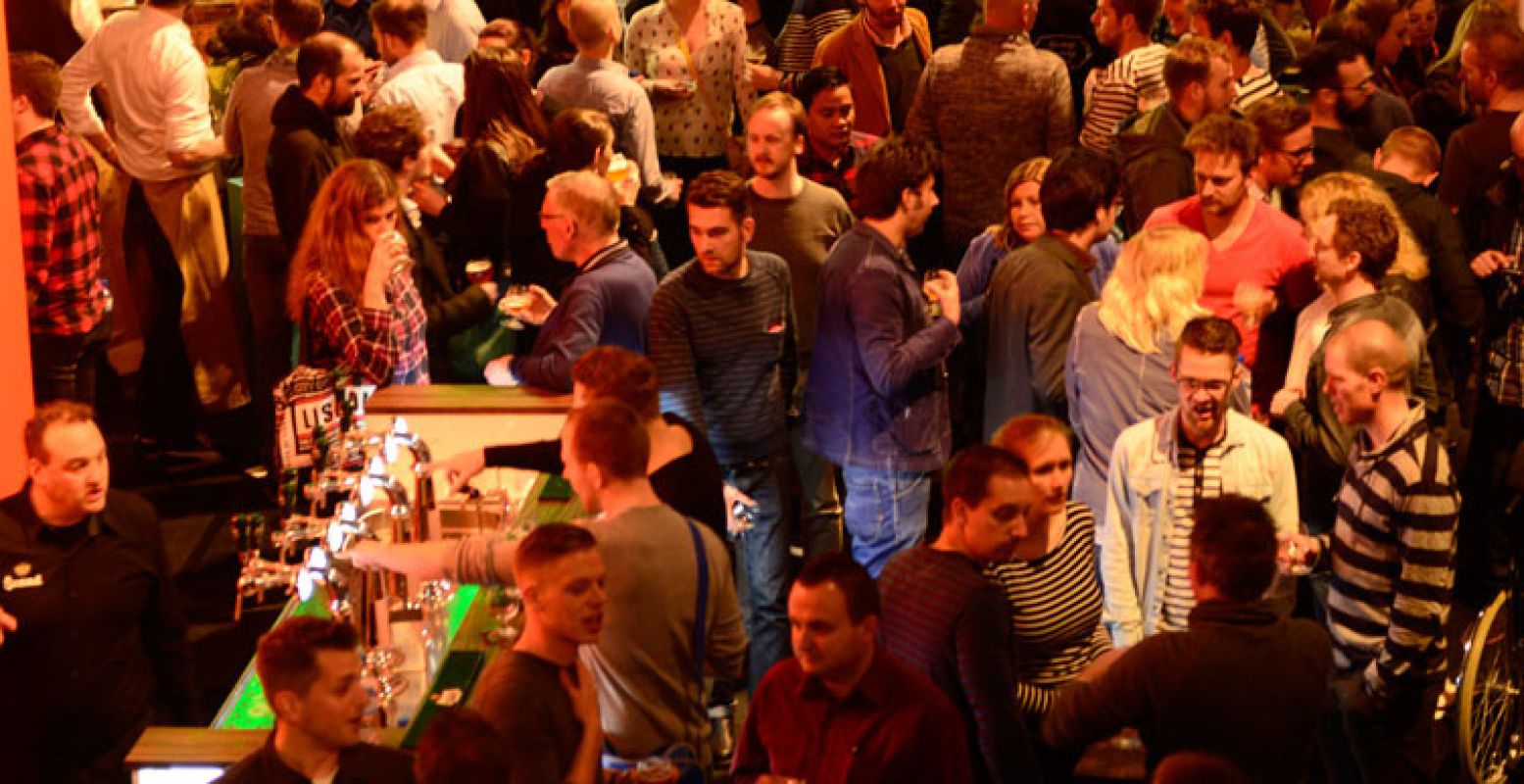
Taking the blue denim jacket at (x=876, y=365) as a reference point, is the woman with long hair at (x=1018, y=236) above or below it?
above

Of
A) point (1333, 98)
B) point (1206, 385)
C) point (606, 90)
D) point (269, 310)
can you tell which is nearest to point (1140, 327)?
point (1206, 385)

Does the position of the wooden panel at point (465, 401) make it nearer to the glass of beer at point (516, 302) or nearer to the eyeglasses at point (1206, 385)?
the glass of beer at point (516, 302)

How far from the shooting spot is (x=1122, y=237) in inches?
245

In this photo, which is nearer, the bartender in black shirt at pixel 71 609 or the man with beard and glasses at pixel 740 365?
the bartender in black shirt at pixel 71 609

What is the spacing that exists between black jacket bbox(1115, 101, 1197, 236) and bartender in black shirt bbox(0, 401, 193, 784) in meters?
3.48

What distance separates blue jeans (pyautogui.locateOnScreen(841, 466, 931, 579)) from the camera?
5586mm

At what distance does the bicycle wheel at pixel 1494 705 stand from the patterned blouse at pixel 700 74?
12.8 ft

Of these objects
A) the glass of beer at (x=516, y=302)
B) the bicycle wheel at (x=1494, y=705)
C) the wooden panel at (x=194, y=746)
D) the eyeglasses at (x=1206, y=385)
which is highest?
the glass of beer at (x=516, y=302)

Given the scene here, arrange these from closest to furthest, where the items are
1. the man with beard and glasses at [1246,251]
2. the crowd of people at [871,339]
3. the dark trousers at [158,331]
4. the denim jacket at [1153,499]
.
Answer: the crowd of people at [871,339] → the denim jacket at [1153,499] → the man with beard and glasses at [1246,251] → the dark trousers at [158,331]

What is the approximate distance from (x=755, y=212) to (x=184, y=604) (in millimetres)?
2332

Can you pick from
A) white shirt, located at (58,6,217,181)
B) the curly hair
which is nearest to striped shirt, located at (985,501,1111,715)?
the curly hair

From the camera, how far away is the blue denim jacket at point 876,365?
17.7ft

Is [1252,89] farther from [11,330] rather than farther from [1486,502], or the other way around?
[11,330]

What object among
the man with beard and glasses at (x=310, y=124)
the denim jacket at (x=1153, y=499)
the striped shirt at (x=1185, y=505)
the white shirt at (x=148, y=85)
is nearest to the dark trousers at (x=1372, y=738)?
the denim jacket at (x=1153, y=499)
